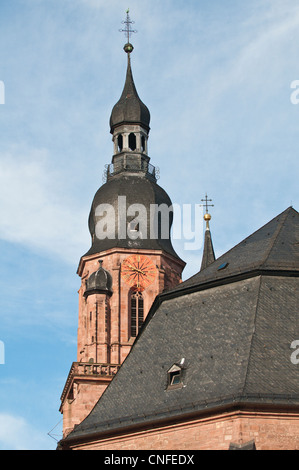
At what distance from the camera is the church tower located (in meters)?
47.2

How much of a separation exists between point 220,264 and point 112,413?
545 cm

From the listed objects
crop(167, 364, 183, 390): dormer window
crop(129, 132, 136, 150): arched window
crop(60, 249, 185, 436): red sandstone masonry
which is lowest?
crop(167, 364, 183, 390): dormer window

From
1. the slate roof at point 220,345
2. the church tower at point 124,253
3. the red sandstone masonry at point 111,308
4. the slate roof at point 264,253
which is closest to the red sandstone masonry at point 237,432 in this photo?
the slate roof at point 220,345

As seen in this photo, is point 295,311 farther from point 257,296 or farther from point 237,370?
point 237,370

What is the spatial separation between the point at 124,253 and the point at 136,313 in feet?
9.49

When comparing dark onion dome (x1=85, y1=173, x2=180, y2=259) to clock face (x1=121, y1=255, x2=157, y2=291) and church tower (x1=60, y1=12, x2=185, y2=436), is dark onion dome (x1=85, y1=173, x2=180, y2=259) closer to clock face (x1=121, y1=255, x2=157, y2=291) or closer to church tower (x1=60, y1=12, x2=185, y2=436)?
church tower (x1=60, y1=12, x2=185, y2=436)

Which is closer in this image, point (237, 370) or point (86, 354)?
point (237, 370)

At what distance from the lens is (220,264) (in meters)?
30.1

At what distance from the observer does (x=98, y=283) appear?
47.3m

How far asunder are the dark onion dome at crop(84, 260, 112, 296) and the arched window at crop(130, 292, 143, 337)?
1.54 m

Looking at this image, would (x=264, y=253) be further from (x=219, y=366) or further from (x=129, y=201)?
(x=129, y=201)

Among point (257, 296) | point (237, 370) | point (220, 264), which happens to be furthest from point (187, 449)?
point (220, 264)

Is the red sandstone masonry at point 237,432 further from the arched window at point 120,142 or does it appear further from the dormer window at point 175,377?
the arched window at point 120,142

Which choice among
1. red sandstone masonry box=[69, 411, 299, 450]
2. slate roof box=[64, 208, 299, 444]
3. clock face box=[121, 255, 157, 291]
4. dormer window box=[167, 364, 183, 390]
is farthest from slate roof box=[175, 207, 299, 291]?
clock face box=[121, 255, 157, 291]
